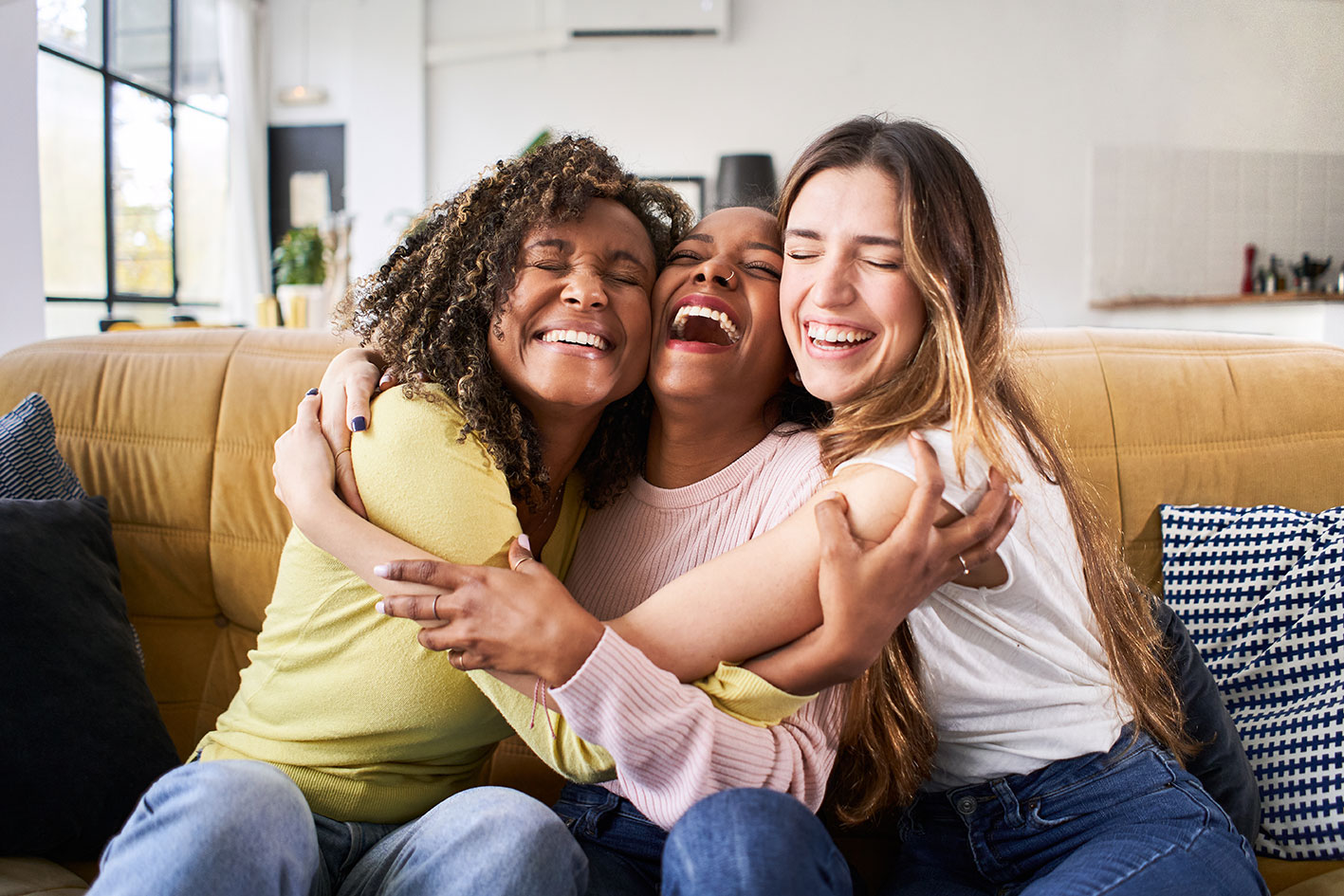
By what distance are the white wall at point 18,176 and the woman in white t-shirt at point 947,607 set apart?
2338mm

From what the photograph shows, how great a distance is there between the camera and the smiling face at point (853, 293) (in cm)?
111

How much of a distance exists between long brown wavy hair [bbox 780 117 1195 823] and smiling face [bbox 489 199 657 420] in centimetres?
29

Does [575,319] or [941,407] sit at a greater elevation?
[575,319]

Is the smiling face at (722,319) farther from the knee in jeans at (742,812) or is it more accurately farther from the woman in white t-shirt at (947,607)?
the knee in jeans at (742,812)

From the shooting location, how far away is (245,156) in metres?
5.97

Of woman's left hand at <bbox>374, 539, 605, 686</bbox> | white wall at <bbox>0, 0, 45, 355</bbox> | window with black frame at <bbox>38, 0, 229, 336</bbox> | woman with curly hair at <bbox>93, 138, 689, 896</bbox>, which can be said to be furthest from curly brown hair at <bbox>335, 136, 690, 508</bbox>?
window with black frame at <bbox>38, 0, 229, 336</bbox>

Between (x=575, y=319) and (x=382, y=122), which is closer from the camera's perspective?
(x=575, y=319)

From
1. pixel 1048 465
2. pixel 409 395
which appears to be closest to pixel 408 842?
pixel 409 395

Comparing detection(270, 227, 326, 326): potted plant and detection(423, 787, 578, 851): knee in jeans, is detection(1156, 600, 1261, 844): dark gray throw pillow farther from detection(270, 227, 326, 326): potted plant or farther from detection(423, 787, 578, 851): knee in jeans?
detection(270, 227, 326, 326): potted plant

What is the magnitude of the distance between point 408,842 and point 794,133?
5.15 meters

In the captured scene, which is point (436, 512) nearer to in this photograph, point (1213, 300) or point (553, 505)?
point (553, 505)

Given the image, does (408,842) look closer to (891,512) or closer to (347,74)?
(891,512)

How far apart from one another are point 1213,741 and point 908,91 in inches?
193

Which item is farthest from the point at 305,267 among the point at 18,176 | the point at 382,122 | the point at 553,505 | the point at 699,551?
the point at 699,551
